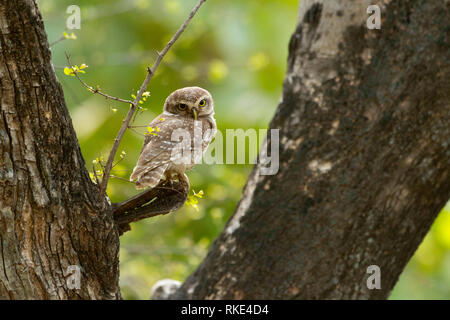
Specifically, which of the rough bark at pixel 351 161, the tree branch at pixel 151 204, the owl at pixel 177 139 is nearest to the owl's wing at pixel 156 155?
the owl at pixel 177 139

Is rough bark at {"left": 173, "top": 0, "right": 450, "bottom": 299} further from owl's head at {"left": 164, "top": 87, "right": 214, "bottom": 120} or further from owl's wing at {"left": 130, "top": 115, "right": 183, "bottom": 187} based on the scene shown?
owl's wing at {"left": 130, "top": 115, "right": 183, "bottom": 187}

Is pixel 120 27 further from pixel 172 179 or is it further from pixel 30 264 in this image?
pixel 30 264

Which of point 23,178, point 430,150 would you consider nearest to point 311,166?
point 430,150

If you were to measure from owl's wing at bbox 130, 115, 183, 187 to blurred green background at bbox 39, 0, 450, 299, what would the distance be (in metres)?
0.74

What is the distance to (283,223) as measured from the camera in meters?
2.70

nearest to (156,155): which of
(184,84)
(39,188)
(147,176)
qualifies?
(147,176)

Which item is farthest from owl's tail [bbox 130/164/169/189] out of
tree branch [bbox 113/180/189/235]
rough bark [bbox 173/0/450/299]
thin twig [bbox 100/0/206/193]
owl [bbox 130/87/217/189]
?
rough bark [bbox 173/0/450/299]

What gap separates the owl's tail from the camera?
2207 mm

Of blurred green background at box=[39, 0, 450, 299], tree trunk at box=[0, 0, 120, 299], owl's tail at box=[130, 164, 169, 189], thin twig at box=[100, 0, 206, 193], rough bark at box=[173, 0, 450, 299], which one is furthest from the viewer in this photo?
blurred green background at box=[39, 0, 450, 299]

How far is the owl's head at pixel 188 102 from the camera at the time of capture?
8.00 ft

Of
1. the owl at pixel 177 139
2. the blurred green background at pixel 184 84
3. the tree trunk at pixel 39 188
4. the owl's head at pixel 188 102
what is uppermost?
the blurred green background at pixel 184 84

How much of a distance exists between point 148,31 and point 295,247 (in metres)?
4.70

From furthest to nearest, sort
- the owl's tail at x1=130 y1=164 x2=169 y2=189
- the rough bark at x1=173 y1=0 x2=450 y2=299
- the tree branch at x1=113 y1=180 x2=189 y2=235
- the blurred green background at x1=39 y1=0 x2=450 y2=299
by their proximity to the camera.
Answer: the blurred green background at x1=39 y1=0 x2=450 y2=299
the rough bark at x1=173 y1=0 x2=450 y2=299
the tree branch at x1=113 y1=180 x2=189 y2=235
the owl's tail at x1=130 y1=164 x2=169 y2=189

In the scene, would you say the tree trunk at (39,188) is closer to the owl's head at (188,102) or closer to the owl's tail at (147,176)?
the owl's tail at (147,176)
